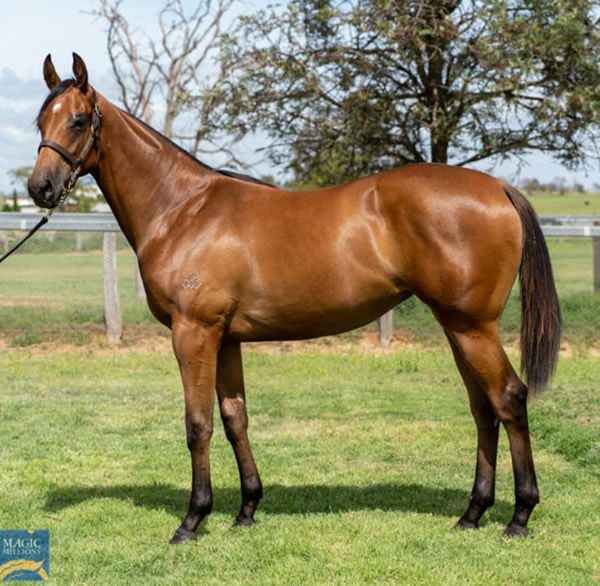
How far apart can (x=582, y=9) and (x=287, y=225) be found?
716cm

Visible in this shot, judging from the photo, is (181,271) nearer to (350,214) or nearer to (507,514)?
(350,214)

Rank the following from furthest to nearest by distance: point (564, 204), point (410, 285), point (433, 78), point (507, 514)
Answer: point (564, 204), point (433, 78), point (507, 514), point (410, 285)

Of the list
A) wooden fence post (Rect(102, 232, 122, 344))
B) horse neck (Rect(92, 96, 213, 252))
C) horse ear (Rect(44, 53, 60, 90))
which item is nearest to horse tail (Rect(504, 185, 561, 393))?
horse neck (Rect(92, 96, 213, 252))

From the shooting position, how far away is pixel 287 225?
12.9 ft

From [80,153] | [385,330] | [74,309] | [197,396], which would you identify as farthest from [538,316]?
[74,309]

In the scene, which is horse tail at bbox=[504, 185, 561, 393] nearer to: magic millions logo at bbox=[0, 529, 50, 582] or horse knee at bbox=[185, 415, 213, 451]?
horse knee at bbox=[185, 415, 213, 451]

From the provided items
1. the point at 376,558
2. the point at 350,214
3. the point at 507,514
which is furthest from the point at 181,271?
the point at 507,514

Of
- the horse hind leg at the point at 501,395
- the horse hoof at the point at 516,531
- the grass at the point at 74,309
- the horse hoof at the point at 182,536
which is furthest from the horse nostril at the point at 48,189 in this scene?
the grass at the point at 74,309

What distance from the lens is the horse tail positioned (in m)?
3.90

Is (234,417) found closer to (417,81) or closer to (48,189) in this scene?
(48,189)

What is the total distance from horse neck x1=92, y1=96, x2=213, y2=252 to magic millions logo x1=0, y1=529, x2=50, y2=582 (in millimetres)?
1690

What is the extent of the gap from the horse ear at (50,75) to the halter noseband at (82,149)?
0.79 feet

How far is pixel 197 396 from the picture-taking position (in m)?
3.89

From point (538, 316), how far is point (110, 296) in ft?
24.0
